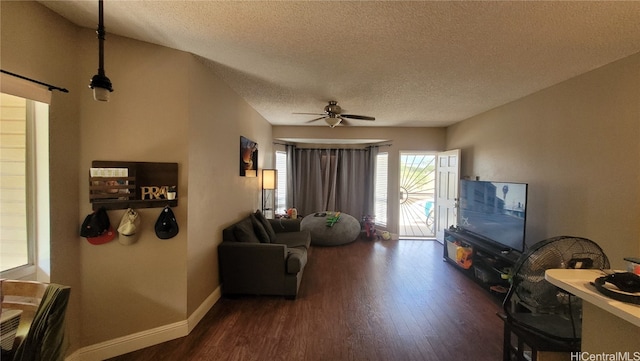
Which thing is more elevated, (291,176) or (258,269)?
(291,176)

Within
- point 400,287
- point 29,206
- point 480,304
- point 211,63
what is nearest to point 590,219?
point 480,304

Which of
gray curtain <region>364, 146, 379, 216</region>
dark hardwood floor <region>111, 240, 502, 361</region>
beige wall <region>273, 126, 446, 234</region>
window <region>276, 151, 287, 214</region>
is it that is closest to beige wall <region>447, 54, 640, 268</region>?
dark hardwood floor <region>111, 240, 502, 361</region>

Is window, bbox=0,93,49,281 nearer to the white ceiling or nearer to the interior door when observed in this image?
the white ceiling

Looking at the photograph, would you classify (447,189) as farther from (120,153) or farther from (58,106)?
(58,106)

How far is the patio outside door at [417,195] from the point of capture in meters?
5.82

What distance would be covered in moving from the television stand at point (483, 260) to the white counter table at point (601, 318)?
1833 millimetres

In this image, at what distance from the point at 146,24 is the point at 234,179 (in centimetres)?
184

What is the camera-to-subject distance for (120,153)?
188 cm

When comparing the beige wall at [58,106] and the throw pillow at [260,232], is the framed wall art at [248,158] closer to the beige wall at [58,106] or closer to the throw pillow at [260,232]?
the throw pillow at [260,232]

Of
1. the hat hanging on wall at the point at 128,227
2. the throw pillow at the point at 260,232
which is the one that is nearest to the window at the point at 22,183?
the hat hanging on wall at the point at 128,227

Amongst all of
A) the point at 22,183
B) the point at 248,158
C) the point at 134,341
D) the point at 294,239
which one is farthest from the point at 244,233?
the point at 22,183

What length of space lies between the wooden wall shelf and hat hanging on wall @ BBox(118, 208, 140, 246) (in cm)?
7

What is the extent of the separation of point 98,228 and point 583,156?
4332 mm

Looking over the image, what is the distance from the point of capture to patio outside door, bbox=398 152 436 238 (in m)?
5.82
